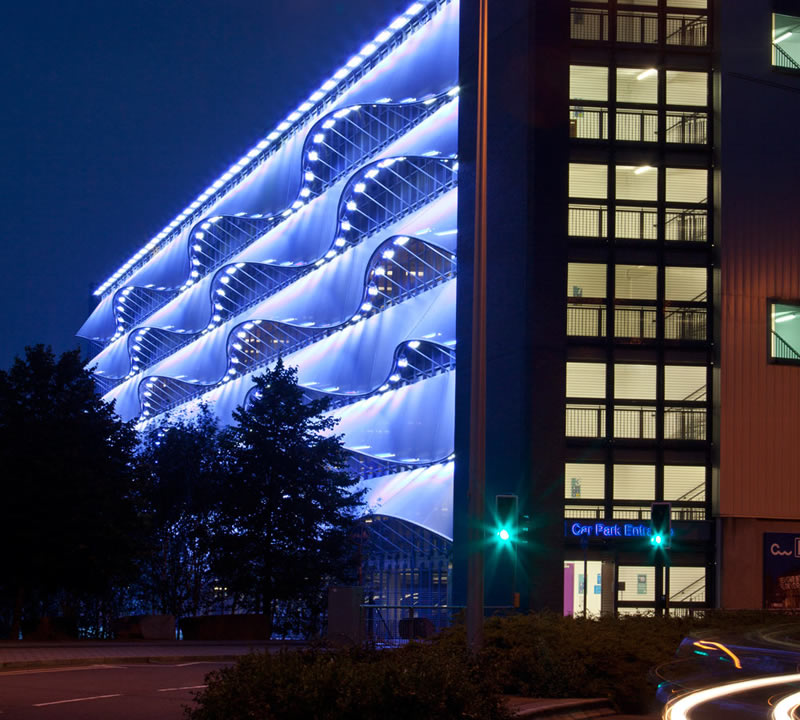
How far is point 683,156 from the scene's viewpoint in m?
45.3

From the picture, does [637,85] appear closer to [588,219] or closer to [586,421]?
[588,219]

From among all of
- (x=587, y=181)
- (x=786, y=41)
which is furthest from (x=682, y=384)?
(x=786, y=41)

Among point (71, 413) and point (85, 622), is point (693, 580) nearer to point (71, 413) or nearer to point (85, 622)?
point (71, 413)

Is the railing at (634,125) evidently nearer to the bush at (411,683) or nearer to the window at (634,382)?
the window at (634,382)

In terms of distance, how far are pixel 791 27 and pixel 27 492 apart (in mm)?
32062

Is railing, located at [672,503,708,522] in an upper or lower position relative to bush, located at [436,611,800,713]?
upper

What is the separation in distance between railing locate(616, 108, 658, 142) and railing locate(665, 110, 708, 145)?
0.58 m

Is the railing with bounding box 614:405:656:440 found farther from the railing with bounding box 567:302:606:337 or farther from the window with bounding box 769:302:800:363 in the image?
the window with bounding box 769:302:800:363

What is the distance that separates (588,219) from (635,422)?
7.34 m

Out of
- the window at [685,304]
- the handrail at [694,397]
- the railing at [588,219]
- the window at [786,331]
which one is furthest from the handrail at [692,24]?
the handrail at [694,397]

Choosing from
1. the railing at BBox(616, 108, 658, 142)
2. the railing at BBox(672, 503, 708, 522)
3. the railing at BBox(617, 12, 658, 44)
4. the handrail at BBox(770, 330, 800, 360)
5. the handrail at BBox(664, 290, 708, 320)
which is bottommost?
the railing at BBox(672, 503, 708, 522)

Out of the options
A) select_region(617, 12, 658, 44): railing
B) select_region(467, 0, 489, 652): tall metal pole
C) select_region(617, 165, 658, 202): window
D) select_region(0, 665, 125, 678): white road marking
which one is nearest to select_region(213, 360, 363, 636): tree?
select_region(617, 165, 658, 202): window

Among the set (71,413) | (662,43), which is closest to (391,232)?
(662,43)

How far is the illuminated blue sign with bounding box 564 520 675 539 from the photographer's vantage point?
141 feet
